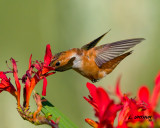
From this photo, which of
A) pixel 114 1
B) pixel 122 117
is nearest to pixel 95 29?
pixel 114 1

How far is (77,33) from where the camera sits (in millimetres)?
4852

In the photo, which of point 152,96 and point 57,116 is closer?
point 152,96

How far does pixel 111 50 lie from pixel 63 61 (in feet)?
1.14

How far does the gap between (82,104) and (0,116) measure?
1156 mm

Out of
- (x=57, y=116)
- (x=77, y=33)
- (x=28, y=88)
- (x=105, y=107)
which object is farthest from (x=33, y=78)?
(x=77, y=33)

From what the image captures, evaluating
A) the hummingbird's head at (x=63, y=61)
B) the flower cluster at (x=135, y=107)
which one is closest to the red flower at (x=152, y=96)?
the flower cluster at (x=135, y=107)

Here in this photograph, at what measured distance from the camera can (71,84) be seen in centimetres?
455

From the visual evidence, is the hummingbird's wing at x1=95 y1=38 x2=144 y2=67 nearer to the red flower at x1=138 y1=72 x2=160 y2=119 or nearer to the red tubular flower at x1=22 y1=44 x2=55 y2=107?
the red tubular flower at x1=22 y1=44 x2=55 y2=107

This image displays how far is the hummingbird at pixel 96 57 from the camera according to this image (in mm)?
1742

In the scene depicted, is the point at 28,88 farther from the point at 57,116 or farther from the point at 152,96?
the point at 152,96

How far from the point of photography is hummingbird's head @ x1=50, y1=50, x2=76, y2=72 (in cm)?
154

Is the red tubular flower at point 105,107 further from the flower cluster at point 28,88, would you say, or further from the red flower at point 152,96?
the flower cluster at point 28,88

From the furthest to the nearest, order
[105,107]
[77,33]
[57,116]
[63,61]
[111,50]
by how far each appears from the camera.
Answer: [77,33], [111,50], [63,61], [57,116], [105,107]

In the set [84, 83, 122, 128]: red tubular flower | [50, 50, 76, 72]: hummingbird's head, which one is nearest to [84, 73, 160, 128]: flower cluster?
[84, 83, 122, 128]: red tubular flower
